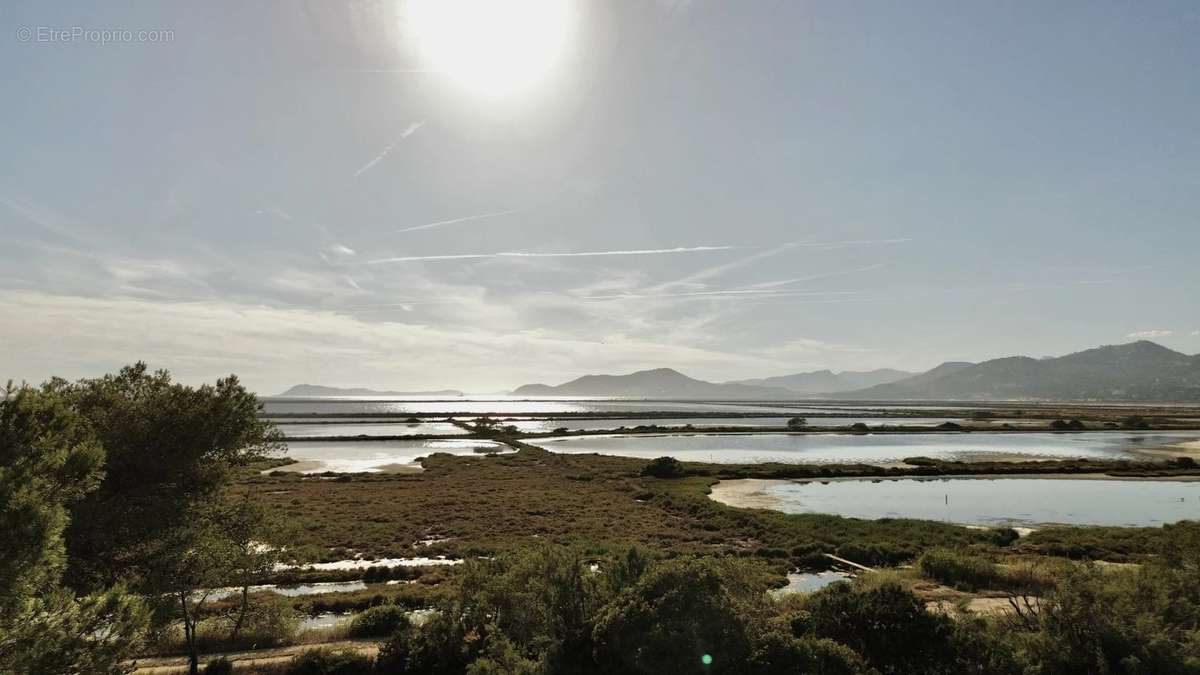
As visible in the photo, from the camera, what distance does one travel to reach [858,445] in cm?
10538

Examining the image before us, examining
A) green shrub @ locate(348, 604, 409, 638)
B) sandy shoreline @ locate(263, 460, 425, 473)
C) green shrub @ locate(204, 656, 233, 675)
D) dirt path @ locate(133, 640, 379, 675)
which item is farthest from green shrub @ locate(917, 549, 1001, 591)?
sandy shoreline @ locate(263, 460, 425, 473)

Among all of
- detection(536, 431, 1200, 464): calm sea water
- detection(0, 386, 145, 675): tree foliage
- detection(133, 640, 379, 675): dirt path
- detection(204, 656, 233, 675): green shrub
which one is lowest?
detection(536, 431, 1200, 464): calm sea water

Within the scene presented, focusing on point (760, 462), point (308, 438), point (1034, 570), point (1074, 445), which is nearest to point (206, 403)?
point (1034, 570)

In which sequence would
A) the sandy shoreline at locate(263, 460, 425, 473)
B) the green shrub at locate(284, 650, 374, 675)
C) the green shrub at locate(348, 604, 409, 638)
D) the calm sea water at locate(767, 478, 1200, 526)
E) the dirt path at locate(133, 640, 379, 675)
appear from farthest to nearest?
the sandy shoreline at locate(263, 460, 425, 473) < the calm sea water at locate(767, 478, 1200, 526) < the green shrub at locate(348, 604, 409, 638) < the dirt path at locate(133, 640, 379, 675) < the green shrub at locate(284, 650, 374, 675)

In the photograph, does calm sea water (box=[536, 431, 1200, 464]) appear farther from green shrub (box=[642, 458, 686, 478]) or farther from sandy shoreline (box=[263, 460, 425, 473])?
sandy shoreline (box=[263, 460, 425, 473])

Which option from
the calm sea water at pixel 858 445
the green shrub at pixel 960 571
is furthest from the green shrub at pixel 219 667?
→ the calm sea water at pixel 858 445

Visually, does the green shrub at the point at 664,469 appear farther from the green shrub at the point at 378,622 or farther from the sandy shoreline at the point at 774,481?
the green shrub at the point at 378,622

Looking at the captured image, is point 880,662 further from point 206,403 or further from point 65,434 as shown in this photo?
point 206,403

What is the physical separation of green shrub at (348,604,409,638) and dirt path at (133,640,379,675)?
0.75m

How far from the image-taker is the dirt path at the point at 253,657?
18.4 metres

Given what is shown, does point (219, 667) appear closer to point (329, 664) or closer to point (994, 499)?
point (329, 664)

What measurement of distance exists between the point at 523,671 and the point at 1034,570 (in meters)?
24.4

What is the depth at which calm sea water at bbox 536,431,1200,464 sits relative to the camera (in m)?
85.3

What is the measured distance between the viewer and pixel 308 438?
120312 millimetres
